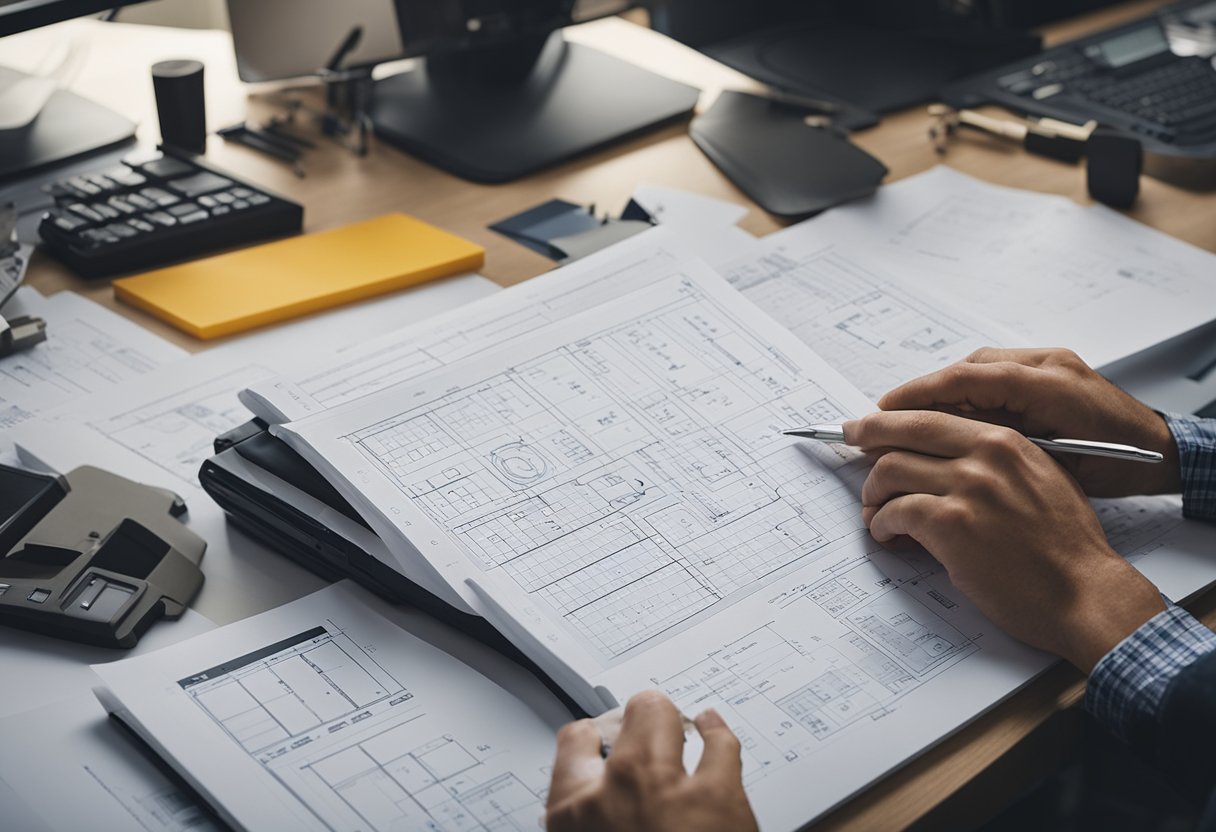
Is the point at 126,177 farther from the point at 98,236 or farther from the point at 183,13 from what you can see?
the point at 183,13

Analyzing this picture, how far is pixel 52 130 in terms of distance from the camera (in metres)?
1.30

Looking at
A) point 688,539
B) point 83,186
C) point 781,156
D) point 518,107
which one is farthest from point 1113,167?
point 83,186

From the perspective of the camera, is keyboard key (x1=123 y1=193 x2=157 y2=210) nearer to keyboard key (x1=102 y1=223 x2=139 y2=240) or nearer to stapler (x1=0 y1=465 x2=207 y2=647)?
keyboard key (x1=102 y1=223 x2=139 y2=240)

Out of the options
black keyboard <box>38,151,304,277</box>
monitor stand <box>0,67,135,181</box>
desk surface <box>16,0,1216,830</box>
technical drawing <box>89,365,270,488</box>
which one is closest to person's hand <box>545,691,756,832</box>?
desk surface <box>16,0,1216,830</box>

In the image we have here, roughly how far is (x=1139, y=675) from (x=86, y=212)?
950mm

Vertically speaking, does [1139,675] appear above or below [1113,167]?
below

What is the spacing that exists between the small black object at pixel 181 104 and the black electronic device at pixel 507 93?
193 millimetres

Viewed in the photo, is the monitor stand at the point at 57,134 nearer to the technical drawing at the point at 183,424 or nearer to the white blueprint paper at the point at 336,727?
the technical drawing at the point at 183,424

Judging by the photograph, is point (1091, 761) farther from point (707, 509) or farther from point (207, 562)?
point (207, 562)

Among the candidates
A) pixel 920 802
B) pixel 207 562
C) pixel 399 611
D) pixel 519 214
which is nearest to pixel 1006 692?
pixel 920 802

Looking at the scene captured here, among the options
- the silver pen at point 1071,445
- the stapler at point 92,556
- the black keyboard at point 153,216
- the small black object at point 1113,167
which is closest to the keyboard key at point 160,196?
the black keyboard at point 153,216

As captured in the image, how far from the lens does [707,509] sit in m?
0.80

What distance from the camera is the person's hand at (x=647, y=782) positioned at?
59 centimetres

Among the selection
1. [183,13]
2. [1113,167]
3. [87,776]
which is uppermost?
[183,13]
